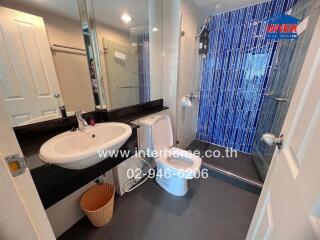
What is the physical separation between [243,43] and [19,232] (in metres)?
2.66

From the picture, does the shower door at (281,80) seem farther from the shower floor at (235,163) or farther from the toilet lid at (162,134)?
the toilet lid at (162,134)

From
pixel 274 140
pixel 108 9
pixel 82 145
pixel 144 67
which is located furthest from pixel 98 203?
pixel 108 9

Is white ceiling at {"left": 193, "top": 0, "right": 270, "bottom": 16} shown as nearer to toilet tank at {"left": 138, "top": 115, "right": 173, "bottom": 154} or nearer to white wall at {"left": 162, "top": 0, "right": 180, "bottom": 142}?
white wall at {"left": 162, "top": 0, "right": 180, "bottom": 142}

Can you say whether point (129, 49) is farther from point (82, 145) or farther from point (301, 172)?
point (301, 172)

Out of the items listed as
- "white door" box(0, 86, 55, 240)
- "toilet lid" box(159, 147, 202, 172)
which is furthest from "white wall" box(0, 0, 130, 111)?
"toilet lid" box(159, 147, 202, 172)

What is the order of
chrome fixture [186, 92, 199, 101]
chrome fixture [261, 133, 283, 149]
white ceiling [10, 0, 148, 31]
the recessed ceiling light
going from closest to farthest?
chrome fixture [261, 133, 283, 149], white ceiling [10, 0, 148, 31], the recessed ceiling light, chrome fixture [186, 92, 199, 101]

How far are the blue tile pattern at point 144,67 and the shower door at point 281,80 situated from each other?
1.45 metres

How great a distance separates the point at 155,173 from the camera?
1.92 meters

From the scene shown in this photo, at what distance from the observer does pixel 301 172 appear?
0.45 m

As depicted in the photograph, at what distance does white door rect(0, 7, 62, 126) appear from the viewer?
858 millimetres

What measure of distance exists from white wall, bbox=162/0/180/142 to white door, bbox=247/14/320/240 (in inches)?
54.4

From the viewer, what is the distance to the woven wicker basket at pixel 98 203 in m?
1.21

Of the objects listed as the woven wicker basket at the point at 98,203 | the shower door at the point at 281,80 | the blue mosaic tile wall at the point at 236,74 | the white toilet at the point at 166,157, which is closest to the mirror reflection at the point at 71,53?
the white toilet at the point at 166,157

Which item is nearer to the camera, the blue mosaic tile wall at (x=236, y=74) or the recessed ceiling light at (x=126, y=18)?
the recessed ceiling light at (x=126, y=18)
